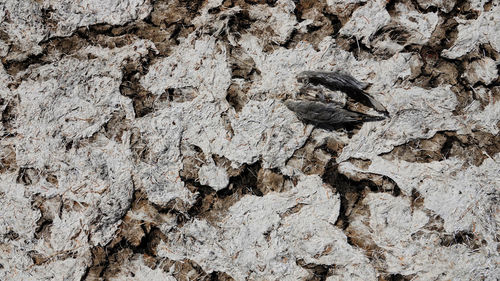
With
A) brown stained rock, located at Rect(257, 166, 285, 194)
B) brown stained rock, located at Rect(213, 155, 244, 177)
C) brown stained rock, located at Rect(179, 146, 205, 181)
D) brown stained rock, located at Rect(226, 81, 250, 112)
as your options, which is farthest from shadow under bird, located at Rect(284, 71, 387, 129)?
brown stained rock, located at Rect(179, 146, 205, 181)

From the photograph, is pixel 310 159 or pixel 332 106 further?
pixel 310 159

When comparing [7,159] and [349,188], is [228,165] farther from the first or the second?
[7,159]

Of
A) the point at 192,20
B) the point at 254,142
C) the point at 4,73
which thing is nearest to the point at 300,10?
→ the point at 192,20

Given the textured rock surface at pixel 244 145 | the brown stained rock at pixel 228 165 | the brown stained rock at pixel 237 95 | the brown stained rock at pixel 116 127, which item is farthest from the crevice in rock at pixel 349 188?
the brown stained rock at pixel 116 127

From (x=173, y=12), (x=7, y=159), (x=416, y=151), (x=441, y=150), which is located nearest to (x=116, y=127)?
(x=7, y=159)

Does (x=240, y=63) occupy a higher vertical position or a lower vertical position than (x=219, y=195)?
higher

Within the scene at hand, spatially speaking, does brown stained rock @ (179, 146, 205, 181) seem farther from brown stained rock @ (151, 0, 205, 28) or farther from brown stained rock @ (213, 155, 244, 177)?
brown stained rock @ (151, 0, 205, 28)
